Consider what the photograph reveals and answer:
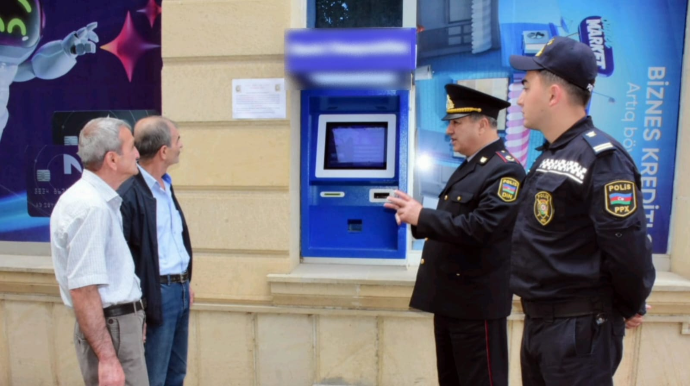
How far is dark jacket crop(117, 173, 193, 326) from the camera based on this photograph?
2148mm

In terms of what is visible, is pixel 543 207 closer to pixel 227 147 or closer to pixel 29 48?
pixel 227 147

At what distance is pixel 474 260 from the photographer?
7.54ft

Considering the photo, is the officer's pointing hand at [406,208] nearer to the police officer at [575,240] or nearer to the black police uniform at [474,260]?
the black police uniform at [474,260]

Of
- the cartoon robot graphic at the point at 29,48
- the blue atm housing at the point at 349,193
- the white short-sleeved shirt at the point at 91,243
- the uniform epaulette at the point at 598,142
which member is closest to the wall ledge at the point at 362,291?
the blue atm housing at the point at 349,193

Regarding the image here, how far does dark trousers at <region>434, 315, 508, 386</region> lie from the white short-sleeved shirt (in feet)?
4.75

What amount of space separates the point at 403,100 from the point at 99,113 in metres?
2.31

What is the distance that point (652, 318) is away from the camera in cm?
312

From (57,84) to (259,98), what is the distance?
179 centimetres

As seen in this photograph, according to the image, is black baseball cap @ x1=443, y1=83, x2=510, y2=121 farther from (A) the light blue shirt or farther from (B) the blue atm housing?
(A) the light blue shirt

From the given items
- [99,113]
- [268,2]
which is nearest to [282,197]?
[268,2]

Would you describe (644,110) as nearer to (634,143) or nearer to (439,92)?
(634,143)

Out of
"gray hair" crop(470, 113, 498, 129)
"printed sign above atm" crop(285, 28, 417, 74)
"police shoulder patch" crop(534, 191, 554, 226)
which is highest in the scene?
"printed sign above atm" crop(285, 28, 417, 74)

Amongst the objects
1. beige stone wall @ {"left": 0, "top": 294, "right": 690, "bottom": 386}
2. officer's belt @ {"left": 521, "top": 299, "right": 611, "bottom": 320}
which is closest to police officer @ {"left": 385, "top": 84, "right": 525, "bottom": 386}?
officer's belt @ {"left": 521, "top": 299, "right": 611, "bottom": 320}

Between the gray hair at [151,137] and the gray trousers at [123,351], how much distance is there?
0.83 meters
